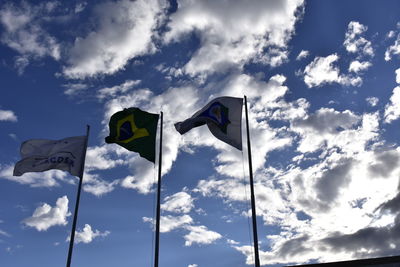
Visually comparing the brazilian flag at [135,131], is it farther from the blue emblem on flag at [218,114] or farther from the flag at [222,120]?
the blue emblem on flag at [218,114]

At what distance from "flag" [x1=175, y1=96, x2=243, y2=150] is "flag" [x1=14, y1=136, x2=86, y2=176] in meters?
7.20

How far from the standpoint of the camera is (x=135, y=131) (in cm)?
2462

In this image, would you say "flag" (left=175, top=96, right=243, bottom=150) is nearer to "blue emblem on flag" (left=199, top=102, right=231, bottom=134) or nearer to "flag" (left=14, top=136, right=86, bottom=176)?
"blue emblem on flag" (left=199, top=102, right=231, bottom=134)

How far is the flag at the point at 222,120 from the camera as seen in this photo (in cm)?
2216

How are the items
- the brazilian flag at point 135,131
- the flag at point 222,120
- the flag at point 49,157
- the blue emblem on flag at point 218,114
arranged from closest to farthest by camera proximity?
the flag at point 222,120, the blue emblem on flag at point 218,114, the brazilian flag at point 135,131, the flag at point 49,157

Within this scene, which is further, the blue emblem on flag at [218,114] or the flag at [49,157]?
the flag at [49,157]

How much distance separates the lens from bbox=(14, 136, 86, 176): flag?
2569 centimetres

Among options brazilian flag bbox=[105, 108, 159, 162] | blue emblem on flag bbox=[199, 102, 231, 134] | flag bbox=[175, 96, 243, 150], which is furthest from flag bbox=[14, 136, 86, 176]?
blue emblem on flag bbox=[199, 102, 231, 134]

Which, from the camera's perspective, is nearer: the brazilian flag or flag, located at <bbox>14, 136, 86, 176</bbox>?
the brazilian flag

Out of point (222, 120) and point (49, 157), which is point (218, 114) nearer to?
point (222, 120)

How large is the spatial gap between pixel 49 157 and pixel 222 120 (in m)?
11.3

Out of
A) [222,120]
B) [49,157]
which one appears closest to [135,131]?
[222,120]

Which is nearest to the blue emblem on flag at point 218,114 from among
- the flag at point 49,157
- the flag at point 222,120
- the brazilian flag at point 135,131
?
the flag at point 222,120

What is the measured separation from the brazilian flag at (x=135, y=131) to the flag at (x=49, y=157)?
2.92 metres
